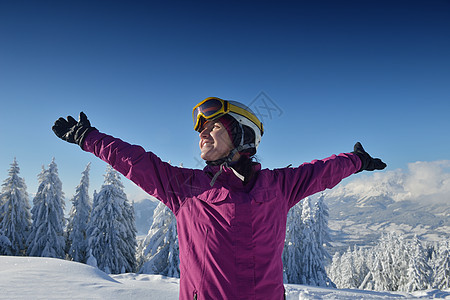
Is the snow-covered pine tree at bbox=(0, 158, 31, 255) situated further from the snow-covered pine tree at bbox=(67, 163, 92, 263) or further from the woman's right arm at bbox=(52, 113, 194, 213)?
the woman's right arm at bbox=(52, 113, 194, 213)

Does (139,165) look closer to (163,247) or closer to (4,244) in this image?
(163,247)

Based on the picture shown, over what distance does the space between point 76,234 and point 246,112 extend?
2902 cm

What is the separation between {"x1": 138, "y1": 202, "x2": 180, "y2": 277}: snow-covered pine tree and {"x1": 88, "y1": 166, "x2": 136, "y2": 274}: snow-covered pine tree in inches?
126

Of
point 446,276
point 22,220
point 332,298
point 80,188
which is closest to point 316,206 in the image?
point 332,298

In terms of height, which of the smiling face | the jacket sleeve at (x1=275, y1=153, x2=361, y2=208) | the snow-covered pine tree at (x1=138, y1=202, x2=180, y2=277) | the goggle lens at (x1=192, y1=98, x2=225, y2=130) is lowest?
the snow-covered pine tree at (x1=138, y1=202, x2=180, y2=277)

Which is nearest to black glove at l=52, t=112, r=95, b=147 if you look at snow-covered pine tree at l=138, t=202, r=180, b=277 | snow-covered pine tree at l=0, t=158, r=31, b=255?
snow-covered pine tree at l=138, t=202, r=180, b=277

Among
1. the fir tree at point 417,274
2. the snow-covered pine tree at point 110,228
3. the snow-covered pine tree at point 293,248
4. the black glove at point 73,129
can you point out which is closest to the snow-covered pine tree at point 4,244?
the snow-covered pine tree at point 110,228

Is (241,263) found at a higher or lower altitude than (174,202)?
lower

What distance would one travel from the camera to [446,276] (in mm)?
33500

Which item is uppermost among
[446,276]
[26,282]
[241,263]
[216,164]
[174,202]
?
[216,164]

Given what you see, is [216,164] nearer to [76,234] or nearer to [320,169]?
[320,169]

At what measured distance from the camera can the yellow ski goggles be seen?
2.60 metres

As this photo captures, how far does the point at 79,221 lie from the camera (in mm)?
25859

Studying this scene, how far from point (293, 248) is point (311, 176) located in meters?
25.8
